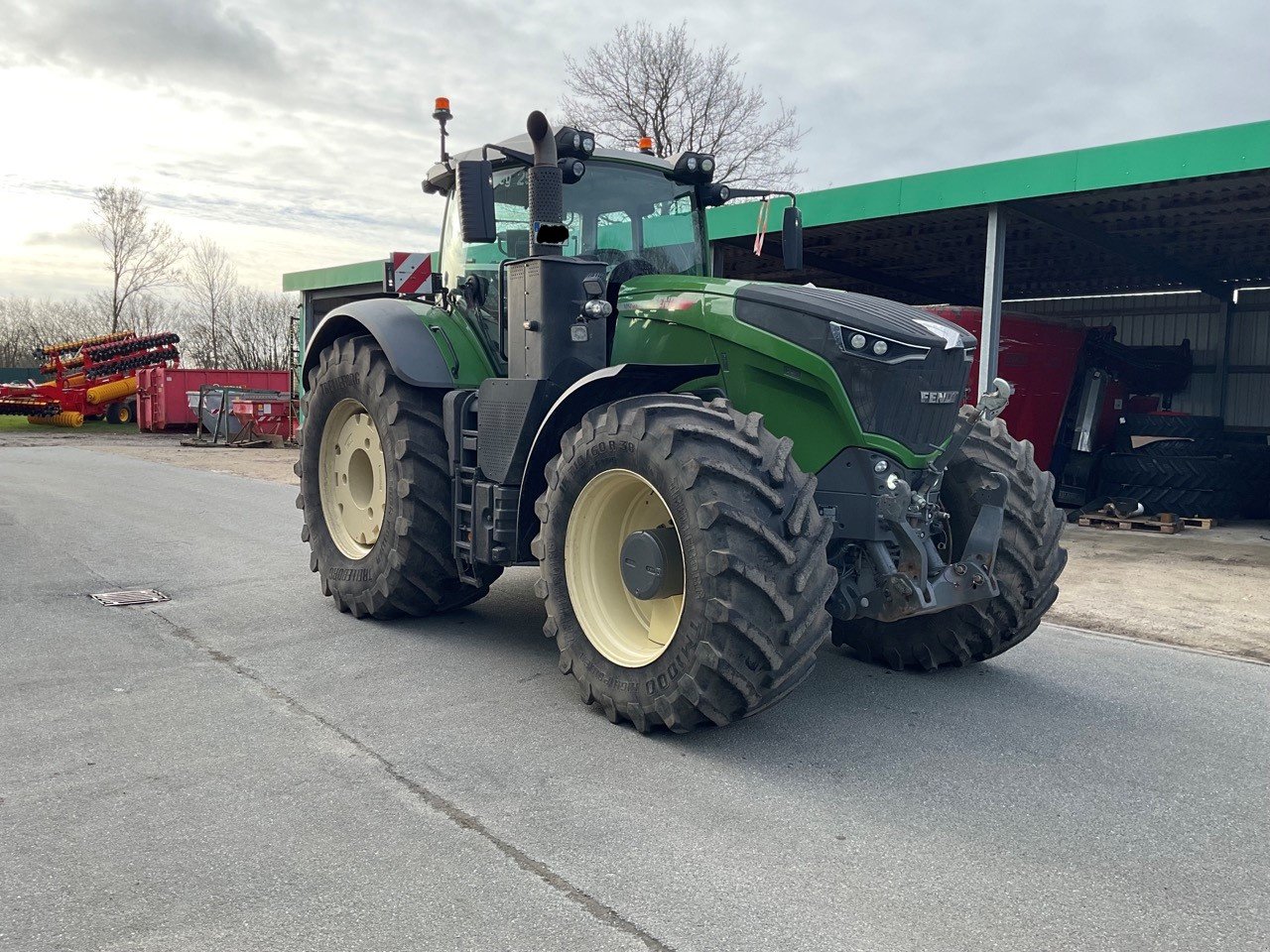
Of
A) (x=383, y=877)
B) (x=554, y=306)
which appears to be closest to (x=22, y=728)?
(x=383, y=877)

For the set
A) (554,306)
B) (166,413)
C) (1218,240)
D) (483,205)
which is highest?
(1218,240)

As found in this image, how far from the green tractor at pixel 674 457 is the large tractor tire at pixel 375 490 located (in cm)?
2

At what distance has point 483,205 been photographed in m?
4.59

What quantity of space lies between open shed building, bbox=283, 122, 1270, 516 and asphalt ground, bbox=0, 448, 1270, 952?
20.3ft

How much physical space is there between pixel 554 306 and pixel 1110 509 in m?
9.67

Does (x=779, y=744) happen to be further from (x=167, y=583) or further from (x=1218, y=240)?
(x=1218, y=240)

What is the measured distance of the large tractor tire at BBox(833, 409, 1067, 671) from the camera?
4.82 m

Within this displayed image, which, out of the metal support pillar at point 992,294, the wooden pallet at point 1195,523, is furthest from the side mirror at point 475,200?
the wooden pallet at point 1195,523

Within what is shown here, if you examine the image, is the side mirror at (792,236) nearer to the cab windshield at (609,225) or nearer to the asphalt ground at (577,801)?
the cab windshield at (609,225)

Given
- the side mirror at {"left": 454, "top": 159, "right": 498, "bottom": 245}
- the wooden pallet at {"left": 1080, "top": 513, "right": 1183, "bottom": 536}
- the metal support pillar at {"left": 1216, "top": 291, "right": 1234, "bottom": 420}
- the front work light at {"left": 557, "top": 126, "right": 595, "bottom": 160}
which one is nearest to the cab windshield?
the front work light at {"left": 557, "top": 126, "right": 595, "bottom": 160}

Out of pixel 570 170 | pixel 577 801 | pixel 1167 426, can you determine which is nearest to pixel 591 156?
pixel 570 170

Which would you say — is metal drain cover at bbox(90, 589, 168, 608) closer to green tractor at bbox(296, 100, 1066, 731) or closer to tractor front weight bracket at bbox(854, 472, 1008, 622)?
green tractor at bbox(296, 100, 1066, 731)

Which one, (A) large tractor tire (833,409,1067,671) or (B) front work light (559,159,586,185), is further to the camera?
(B) front work light (559,159,586,185)

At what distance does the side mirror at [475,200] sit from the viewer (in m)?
4.57
